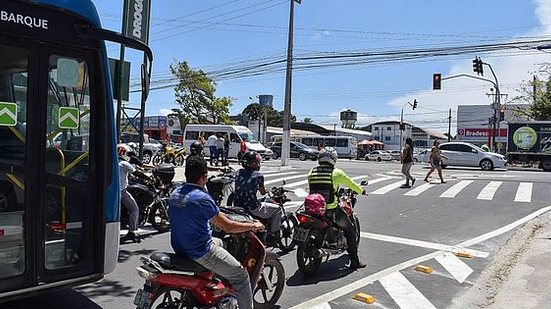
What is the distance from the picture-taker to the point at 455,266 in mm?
7629

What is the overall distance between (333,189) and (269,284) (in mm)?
2268

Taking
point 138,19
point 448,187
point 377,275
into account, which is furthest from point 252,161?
point 448,187

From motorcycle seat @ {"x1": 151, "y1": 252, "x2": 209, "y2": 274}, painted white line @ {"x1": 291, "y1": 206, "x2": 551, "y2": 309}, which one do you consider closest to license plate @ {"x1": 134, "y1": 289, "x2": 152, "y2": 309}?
motorcycle seat @ {"x1": 151, "y1": 252, "x2": 209, "y2": 274}

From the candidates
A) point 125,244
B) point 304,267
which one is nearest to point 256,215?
point 304,267

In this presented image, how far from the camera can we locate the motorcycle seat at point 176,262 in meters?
4.00

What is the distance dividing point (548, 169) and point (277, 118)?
77451 millimetres

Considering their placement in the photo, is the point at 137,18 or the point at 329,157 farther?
the point at 137,18

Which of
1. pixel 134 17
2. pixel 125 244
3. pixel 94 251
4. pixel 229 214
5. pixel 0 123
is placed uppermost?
pixel 134 17

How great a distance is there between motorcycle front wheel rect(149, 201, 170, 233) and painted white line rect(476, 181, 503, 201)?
984 centimetres

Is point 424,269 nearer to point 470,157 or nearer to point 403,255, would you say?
point 403,255

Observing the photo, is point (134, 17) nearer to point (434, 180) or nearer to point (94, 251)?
point (94, 251)

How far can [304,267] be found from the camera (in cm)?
683

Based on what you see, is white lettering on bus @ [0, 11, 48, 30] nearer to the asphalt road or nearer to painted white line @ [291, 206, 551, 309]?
the asphalt road

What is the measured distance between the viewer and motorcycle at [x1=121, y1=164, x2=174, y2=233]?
9.31 meters
